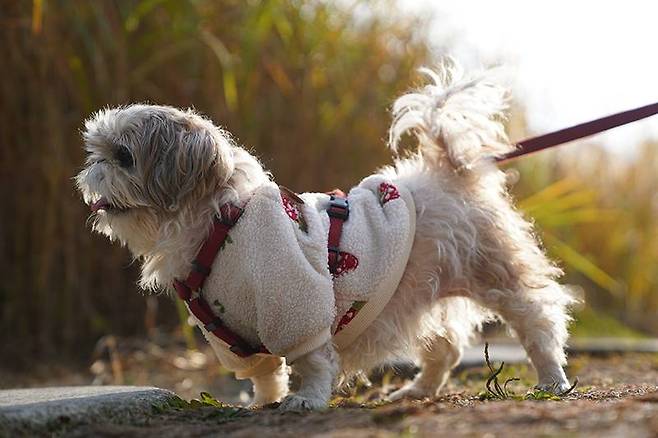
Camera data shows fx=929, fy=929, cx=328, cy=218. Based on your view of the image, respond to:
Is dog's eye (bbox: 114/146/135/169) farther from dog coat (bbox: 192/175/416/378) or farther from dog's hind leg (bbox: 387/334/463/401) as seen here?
dog's hind leg (bbox: 387/334/463/401)

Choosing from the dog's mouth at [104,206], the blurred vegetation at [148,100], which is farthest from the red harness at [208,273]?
Result: the blurred vegetation at [148,100]

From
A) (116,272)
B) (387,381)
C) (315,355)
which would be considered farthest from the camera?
(116,272)

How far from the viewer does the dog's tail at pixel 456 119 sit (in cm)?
395

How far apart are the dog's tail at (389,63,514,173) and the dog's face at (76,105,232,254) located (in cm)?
97

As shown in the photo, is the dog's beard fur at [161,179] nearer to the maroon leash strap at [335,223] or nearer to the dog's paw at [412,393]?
the maroon leash strap at [335,223]

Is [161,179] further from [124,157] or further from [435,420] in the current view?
[435,420]

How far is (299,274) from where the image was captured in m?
3.27

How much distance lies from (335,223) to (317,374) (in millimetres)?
578

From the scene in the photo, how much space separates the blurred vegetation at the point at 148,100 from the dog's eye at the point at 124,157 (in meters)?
2.01

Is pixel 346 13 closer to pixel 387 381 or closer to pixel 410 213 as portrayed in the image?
pixel 387 381

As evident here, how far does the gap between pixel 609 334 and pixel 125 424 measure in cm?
605

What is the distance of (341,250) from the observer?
11.5 feet

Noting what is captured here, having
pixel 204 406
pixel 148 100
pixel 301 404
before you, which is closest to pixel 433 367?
pixel 301 404

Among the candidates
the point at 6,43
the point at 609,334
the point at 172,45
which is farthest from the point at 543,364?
the point at 609,334
